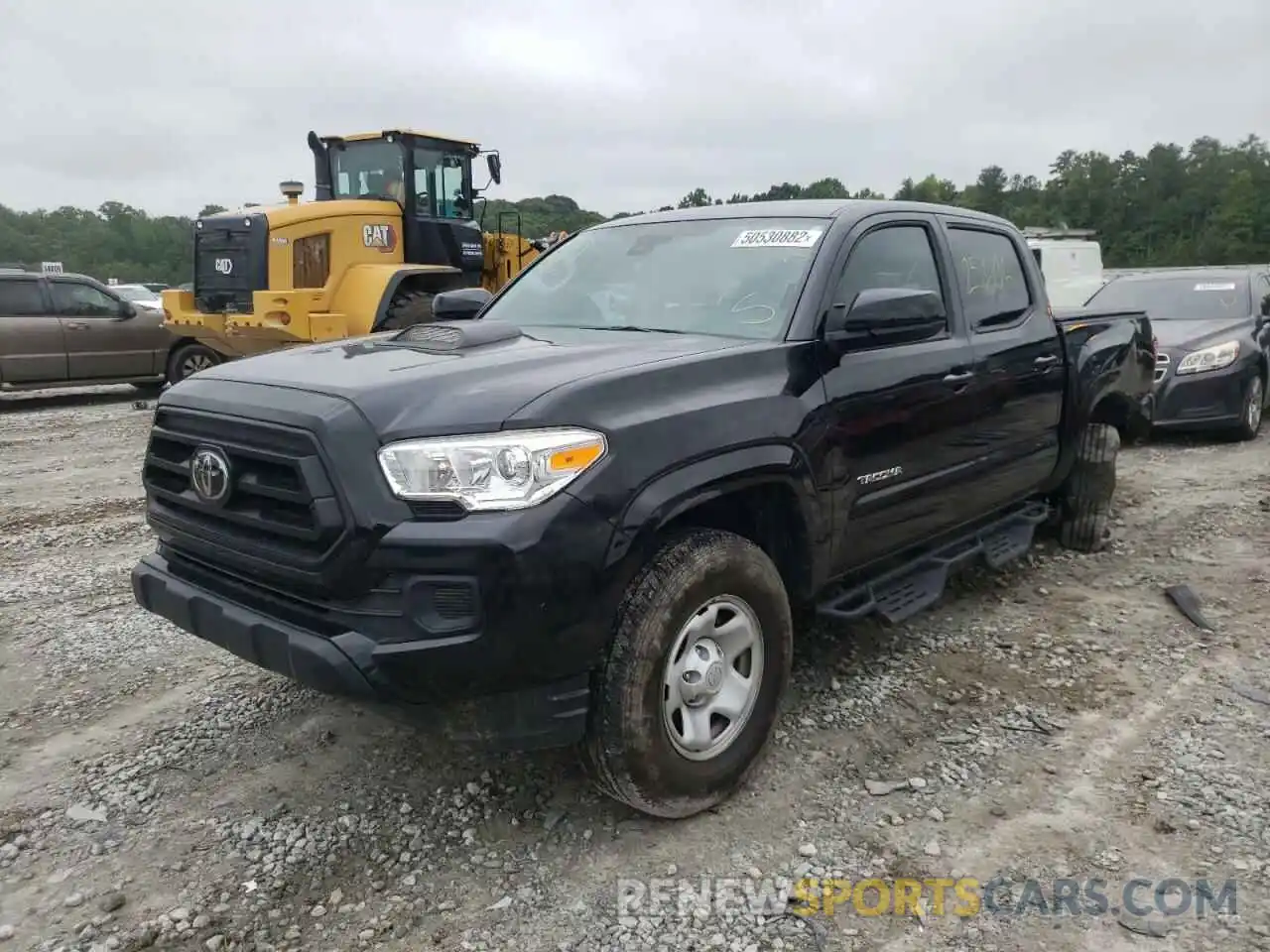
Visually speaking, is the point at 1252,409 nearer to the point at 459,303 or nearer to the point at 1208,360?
the point at 1208,360

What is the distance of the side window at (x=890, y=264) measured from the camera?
12.3ft

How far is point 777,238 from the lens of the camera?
380cm

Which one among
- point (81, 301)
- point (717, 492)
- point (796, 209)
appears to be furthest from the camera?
point (81, 301)

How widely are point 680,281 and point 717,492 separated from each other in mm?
1243

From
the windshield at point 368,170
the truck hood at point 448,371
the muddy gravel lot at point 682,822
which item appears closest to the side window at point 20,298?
the windshield at point 368,170

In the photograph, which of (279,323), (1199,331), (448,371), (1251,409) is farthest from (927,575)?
(279,323)

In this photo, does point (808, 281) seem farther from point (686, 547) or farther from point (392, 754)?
point (392, 754)

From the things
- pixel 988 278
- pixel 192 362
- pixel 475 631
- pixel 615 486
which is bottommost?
pixel 475 631

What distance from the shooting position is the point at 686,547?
2877 millimetres

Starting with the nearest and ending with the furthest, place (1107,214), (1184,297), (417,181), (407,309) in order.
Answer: (1184,297) < (407,309) < (417,181) < (1107,214)

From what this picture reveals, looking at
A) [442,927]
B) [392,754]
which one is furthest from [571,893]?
[392,754]

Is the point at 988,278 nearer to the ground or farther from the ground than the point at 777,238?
nearer to the ground

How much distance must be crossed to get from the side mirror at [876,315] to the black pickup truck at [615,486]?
1cm

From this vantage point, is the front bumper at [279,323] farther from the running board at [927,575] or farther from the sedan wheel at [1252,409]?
the sedan wheel at [1252,409]
